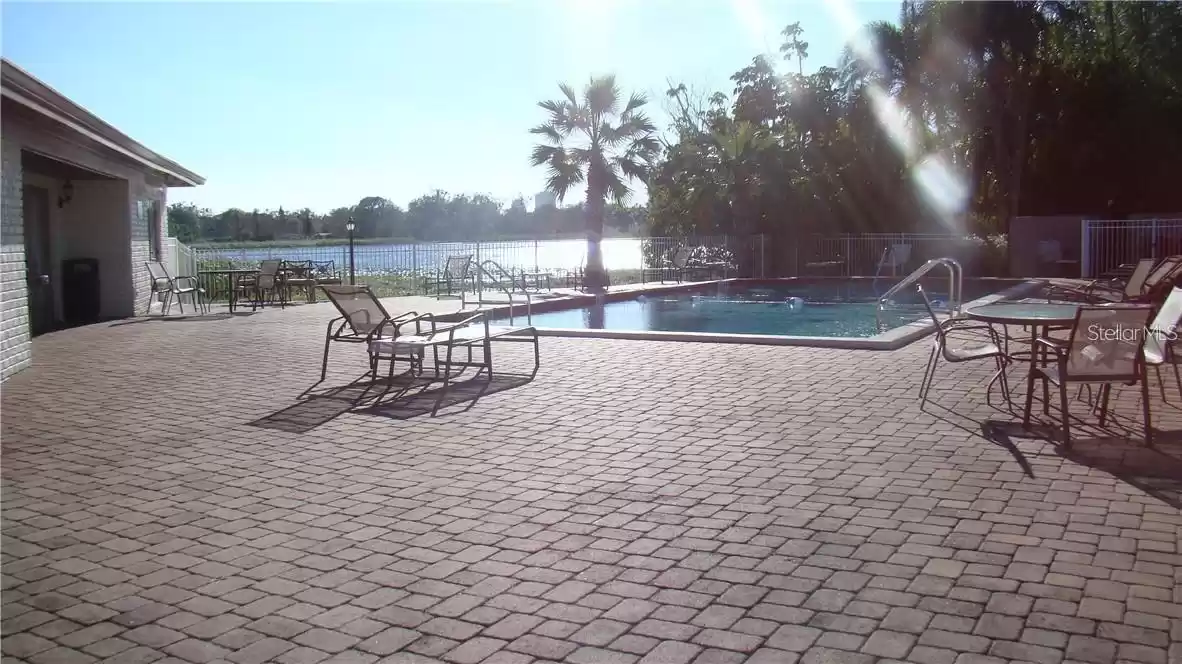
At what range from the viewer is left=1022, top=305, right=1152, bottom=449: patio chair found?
214 inches

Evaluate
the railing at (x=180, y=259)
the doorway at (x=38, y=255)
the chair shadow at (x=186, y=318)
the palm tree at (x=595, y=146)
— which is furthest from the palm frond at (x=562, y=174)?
the doorway at (x=38, y=255)

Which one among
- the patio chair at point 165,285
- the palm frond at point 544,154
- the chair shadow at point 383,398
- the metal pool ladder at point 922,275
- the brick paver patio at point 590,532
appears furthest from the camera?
the palm frond at point 544,154

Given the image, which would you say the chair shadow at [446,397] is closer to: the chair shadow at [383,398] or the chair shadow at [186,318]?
the chair shadow at [383,398]

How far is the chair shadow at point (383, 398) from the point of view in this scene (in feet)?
22.6

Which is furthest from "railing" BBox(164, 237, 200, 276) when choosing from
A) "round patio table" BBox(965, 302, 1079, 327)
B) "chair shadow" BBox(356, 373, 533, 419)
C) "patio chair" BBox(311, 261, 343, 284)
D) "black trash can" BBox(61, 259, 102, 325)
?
"round patio table" BBox(965, 302, 1079, 327)

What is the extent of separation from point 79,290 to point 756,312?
426 inches

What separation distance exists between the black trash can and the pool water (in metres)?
6.76

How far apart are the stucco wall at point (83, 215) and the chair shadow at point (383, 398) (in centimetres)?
327

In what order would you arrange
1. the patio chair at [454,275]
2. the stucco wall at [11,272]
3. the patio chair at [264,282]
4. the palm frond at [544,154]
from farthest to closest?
the palm frond at [544,154] → the patio chair at [454,275] → the patio chair at [264,282] → the stucco wall at [11,272]

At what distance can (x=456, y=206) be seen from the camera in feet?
117

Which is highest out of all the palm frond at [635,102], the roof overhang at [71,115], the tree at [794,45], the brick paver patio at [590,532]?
the tree at [794,45]

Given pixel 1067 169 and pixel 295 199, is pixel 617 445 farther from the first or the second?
pixel 295 199

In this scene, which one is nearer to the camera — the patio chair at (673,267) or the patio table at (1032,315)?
the patio table at (1032,315)

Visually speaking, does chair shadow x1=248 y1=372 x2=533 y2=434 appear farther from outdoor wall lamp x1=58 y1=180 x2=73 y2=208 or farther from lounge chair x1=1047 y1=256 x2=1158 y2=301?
outdoor wall lamp x1=58 y1=180 x2=73 y2=208
